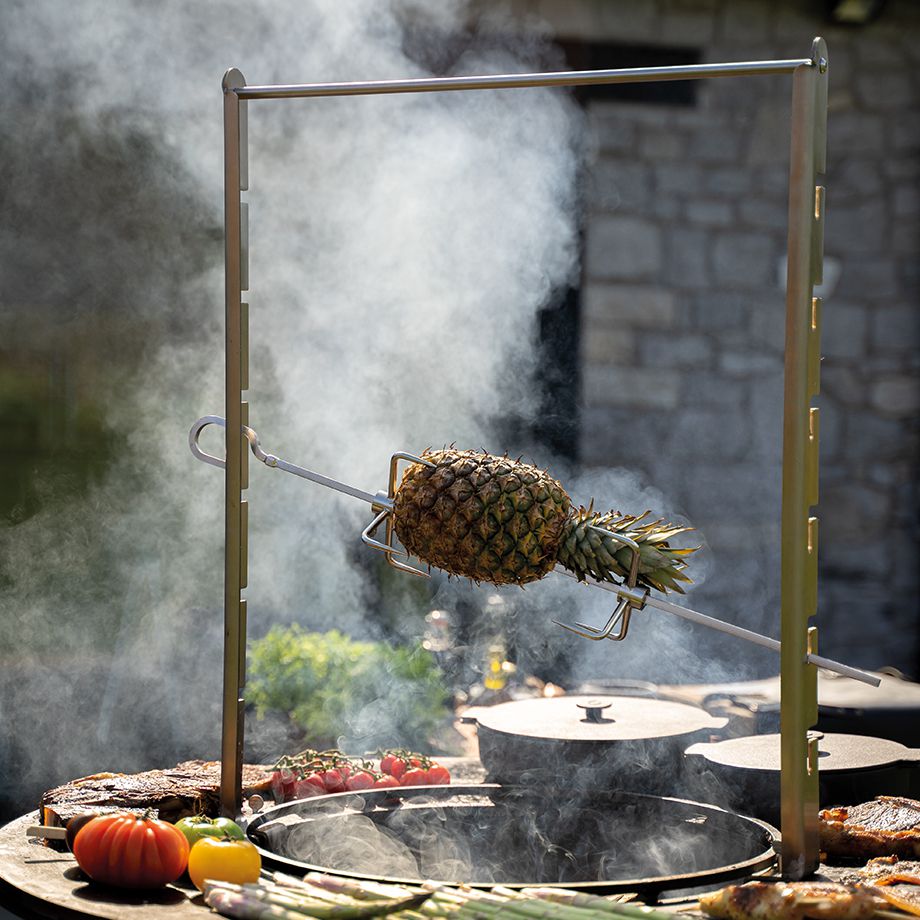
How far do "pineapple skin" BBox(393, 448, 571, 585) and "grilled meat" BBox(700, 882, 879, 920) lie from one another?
25.8 inches

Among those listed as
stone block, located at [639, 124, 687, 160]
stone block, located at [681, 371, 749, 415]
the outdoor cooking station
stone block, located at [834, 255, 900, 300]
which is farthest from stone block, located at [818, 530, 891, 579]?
the outdoor cooking station

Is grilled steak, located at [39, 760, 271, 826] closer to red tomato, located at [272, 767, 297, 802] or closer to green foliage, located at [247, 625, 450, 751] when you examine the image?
red tomato, located at [272, 767, 297, 802]

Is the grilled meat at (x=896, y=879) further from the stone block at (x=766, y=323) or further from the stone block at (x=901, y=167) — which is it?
the stone block at (x=901, y=167)

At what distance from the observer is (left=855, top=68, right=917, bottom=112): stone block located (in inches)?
258

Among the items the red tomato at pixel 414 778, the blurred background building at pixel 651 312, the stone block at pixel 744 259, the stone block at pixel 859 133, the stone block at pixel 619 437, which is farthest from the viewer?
the stone block at pixel 859 133

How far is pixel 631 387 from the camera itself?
625cm

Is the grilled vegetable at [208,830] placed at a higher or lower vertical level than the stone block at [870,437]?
lower

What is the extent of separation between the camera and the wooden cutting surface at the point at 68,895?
2.17 meters

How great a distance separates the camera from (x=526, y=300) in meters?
6.04

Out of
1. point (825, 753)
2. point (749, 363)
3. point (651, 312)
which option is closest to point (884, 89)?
point (749, 363)

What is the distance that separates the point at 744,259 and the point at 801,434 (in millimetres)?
4438

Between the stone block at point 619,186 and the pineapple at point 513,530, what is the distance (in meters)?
4.02

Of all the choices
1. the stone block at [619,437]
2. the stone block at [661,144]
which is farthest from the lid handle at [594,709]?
the stone block at [661,144]

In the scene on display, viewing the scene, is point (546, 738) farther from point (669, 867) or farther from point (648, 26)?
point (648, 26)
